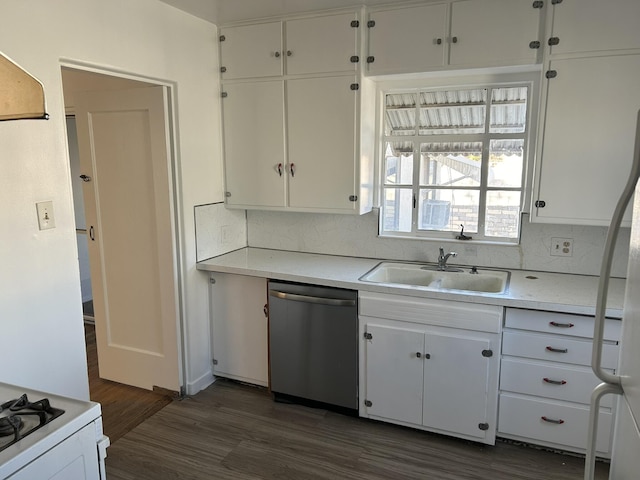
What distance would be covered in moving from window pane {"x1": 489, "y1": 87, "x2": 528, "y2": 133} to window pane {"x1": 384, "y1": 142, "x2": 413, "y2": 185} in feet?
1.77

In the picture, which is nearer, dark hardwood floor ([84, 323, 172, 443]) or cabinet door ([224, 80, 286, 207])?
dark hardwood floor ([84, 323, 172, 443])

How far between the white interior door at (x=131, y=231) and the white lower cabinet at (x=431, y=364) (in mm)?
1307

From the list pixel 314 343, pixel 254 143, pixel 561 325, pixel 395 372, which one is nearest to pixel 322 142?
pixel 254 143

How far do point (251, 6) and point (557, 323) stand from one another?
2.41m

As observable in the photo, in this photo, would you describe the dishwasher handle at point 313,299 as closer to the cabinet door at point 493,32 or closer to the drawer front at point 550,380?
the drawer front at point 550,380

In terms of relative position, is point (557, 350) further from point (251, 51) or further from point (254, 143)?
point (251, 51)

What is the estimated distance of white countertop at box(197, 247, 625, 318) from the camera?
2376 millimetres

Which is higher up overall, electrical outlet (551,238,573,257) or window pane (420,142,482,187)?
window pane (420,142,482,187)

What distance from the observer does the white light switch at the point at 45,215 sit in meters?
2.12

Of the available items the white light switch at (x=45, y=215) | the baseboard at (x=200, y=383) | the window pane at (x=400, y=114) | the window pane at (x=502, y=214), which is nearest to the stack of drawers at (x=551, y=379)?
the window pane at (x=502, y=214)

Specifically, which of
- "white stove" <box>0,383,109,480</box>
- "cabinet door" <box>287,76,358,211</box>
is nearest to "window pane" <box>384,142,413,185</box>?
"cabinet door" <box>287,76,358,211</box>

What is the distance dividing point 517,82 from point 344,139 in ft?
3.44

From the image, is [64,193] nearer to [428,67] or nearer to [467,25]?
[428,67]

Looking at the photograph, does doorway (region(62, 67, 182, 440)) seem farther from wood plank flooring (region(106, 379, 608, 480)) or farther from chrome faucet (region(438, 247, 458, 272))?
chrome faucet (region(438, 247, 458, 272))
